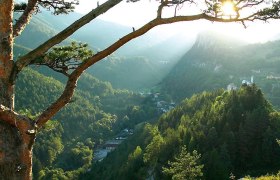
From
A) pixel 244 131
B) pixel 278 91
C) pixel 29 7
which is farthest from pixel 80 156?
pixel 29 7

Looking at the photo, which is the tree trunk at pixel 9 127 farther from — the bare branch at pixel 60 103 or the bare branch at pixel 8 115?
the bare branch at pixel 60 103

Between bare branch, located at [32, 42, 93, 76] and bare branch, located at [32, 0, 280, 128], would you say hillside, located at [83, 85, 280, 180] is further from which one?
bare branch, located at [32, 0, 280, 128]

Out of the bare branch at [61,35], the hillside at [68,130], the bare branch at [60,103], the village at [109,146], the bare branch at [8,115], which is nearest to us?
the bare branch at [8,115]

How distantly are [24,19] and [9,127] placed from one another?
7.87 ft

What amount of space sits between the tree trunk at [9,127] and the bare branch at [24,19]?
0.72m

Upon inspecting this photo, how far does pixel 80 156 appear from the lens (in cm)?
13625

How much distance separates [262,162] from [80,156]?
280 feet

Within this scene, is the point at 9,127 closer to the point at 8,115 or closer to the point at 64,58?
the point at 8,115

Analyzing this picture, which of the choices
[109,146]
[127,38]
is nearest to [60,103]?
[127,38]

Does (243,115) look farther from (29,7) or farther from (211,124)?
(29,7)

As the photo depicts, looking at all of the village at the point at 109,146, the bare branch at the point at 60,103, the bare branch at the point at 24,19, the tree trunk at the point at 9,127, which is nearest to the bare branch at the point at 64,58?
the bare branch at the point at 60,103

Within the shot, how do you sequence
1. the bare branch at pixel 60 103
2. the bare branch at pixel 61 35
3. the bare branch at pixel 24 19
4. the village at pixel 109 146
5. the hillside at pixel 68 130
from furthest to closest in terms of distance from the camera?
the village at pixel 109 146 → the hillside at pixel 68 130 → the bare branch at pixel 24 19 → the bare branch at pixel 60 103 → the bare branch at pixel 61 35

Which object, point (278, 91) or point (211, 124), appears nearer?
point (211, 124)

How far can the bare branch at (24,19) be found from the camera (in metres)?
8.13
